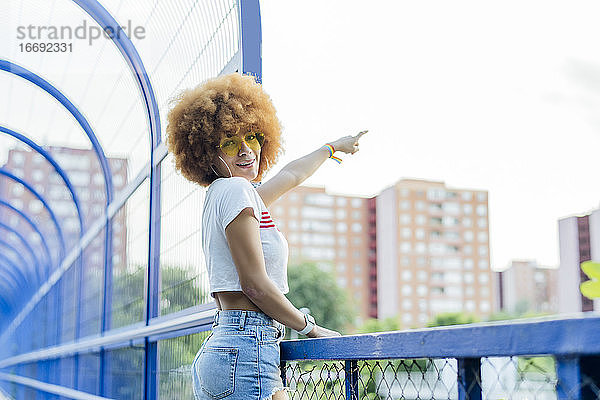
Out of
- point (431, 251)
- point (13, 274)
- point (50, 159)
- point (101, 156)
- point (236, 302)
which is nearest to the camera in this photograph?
point (236, 302)

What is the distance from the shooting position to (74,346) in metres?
8.38

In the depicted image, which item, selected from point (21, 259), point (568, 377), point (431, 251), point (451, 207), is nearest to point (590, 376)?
point (568, 377)

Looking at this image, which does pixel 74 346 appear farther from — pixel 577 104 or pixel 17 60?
pixel 577 104

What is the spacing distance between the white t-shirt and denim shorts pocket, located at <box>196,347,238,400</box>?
185 millimetres

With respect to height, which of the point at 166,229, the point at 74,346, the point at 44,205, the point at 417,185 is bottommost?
the point at 74,346

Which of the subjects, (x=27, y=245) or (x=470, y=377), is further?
(x=27, y=245)

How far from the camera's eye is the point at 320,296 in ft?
165

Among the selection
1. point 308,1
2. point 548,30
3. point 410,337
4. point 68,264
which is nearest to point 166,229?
point 410,337

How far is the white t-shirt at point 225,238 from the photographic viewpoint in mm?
2193

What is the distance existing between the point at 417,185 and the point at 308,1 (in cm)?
2594

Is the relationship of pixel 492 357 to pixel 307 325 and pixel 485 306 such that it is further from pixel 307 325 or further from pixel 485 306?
pixel 485 306

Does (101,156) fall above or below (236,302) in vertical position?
above

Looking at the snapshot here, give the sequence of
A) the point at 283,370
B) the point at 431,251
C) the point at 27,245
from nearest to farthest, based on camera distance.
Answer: the point at 283,370 → the point at 27,245 → the point at 431,251

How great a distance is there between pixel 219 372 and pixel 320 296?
4862 cm
